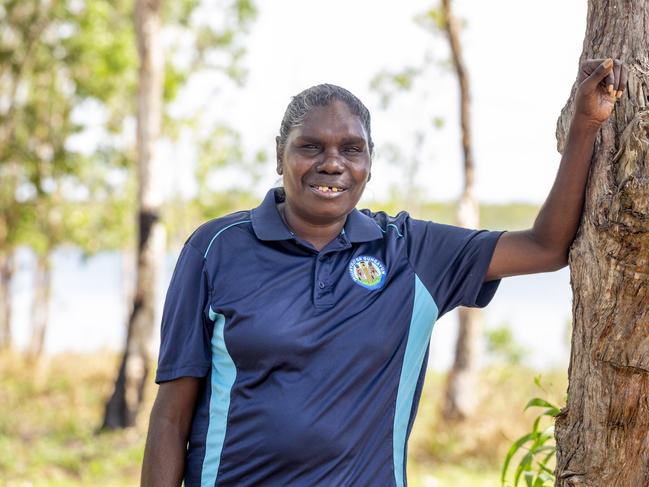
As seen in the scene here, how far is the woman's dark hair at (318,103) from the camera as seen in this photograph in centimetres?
242

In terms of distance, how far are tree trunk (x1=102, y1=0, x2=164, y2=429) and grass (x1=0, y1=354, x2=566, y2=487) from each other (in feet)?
1.22

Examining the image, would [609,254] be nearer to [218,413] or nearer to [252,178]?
[218,413]

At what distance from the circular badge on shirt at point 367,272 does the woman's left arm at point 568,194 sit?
30 cm

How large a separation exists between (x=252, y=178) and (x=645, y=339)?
19.9 meters

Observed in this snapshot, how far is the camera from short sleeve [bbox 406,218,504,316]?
246cm

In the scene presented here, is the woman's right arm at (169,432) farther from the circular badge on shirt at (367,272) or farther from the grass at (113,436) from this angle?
the grass at (113,436)

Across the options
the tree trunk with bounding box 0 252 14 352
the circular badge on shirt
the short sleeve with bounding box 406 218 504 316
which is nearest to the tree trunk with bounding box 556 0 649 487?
the short sleeve with bounding box 406 218 504 316

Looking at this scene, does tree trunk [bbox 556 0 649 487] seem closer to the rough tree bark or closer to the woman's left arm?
the woman's left arm

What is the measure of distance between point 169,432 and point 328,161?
807 millimetres

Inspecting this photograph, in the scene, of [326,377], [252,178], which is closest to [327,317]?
[326,377]

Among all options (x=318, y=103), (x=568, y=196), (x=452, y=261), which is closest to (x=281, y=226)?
(x=318, y=103)

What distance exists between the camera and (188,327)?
7.82 feet

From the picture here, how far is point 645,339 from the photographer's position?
219cm

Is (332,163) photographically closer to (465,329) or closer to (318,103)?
(318,103)
